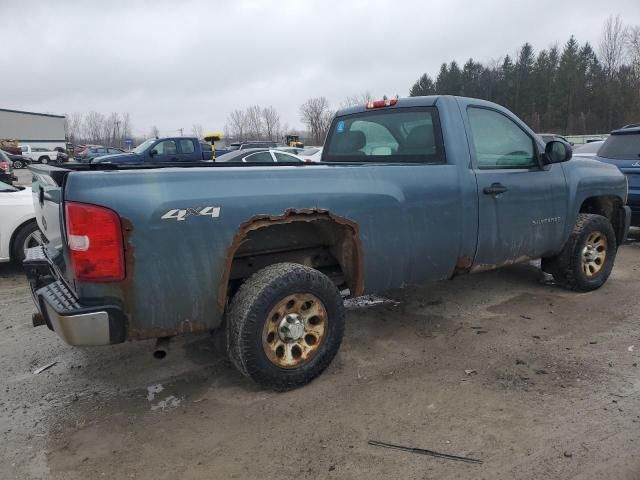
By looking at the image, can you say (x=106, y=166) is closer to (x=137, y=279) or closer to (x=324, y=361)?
(x=137, y=279)

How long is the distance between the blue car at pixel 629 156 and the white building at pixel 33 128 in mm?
65847

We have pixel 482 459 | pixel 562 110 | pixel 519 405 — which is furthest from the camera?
pixel 562 110

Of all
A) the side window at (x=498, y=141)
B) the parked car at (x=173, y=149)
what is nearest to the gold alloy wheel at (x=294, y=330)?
the side window at (x=498, y=141)

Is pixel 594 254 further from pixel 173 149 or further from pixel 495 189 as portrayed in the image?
pixel 173 149

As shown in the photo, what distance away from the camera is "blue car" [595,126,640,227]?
7645 mm

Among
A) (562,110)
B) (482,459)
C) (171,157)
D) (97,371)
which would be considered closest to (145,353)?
(97,371)

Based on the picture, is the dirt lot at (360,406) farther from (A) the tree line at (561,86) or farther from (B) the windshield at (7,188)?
(A) the tree line at (561,86)

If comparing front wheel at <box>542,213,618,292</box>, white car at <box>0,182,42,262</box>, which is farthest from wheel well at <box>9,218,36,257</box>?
front wheel at <box>542,213,618,292</box>

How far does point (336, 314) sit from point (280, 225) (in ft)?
2.31

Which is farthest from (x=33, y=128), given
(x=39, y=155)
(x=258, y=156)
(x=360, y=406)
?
(x=360, y=406)

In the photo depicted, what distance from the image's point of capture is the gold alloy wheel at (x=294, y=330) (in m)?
3.15

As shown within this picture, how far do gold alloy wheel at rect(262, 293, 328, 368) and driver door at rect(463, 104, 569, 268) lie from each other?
1.62 metres

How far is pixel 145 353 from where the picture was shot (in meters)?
3.99

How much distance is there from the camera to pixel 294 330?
3219mm
